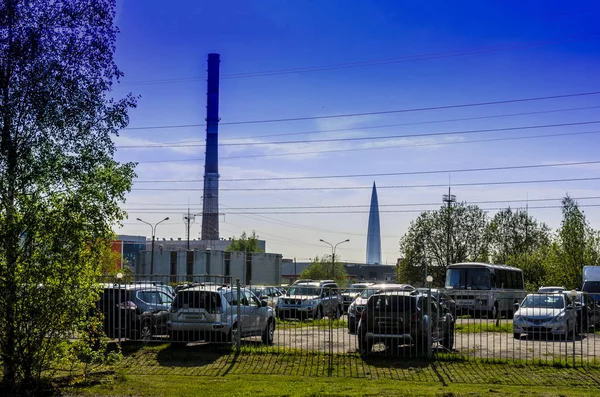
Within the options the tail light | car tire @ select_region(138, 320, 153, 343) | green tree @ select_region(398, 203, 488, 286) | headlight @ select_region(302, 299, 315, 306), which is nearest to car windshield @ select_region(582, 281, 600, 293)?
headlight @ select_region(302, 299, 315, 306)

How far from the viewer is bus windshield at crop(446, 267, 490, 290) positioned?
41.9 metres

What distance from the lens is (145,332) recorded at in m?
18.0

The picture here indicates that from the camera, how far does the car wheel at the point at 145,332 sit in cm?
1781

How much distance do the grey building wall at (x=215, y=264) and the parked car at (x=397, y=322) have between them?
79011mm

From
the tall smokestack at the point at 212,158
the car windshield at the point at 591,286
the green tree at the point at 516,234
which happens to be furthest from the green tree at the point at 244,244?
the car windshield at the point at 591,286

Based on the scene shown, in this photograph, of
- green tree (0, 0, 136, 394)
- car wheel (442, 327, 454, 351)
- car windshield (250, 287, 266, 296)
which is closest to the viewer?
green tree (0, 0, 136, 394)

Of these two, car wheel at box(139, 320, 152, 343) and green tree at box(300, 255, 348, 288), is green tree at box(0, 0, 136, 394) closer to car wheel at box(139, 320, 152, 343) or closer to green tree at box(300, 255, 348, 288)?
car wheel at box(139, 320, 152, 343)

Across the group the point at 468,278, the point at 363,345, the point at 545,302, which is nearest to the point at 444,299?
the point at 363,345

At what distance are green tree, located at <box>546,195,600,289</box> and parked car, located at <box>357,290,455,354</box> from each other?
117ft

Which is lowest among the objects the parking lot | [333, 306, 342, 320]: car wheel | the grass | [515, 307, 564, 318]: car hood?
the grass

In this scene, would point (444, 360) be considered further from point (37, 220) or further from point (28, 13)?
point (28, 13)

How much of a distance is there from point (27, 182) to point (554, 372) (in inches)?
422

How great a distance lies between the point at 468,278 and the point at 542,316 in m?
24.0

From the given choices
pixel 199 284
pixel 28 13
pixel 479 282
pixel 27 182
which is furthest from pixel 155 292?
pixel 479 282
